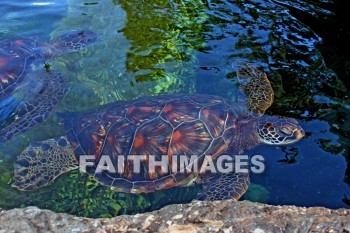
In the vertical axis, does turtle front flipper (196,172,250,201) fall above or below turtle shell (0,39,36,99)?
below

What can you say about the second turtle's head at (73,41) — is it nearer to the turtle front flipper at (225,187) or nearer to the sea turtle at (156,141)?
the sea turtle at (156,141)

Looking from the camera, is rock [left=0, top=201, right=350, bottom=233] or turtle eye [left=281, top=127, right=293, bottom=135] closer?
rock [left=0, top=201, right=350, bottom=233]

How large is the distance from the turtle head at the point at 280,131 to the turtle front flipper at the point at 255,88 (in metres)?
0.31

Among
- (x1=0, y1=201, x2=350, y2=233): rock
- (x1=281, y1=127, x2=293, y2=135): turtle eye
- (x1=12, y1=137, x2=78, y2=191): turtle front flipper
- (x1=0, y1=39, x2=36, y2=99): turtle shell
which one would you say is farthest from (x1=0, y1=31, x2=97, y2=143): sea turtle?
(x1=281, y1=127, x2=293, y2=135): turtle eye

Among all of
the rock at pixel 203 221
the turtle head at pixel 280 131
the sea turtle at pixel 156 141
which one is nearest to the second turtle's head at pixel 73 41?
the sea turtle at pixel 156 141

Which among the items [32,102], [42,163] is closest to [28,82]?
[32,102]

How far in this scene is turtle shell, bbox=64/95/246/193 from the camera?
11.5 feet

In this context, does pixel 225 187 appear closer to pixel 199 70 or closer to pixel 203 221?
pixel 203 221

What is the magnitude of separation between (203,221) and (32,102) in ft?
10.8

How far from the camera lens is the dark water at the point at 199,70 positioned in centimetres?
344

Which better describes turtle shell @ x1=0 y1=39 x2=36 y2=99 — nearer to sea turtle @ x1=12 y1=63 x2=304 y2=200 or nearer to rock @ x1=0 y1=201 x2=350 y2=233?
sea turtle @ x1=12 y1=63 x2=304 y2=200

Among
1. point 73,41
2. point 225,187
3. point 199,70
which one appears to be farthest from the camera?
point 73,41

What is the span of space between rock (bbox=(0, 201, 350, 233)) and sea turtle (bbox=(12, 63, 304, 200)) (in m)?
0.53

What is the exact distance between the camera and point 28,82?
16.8 ft
